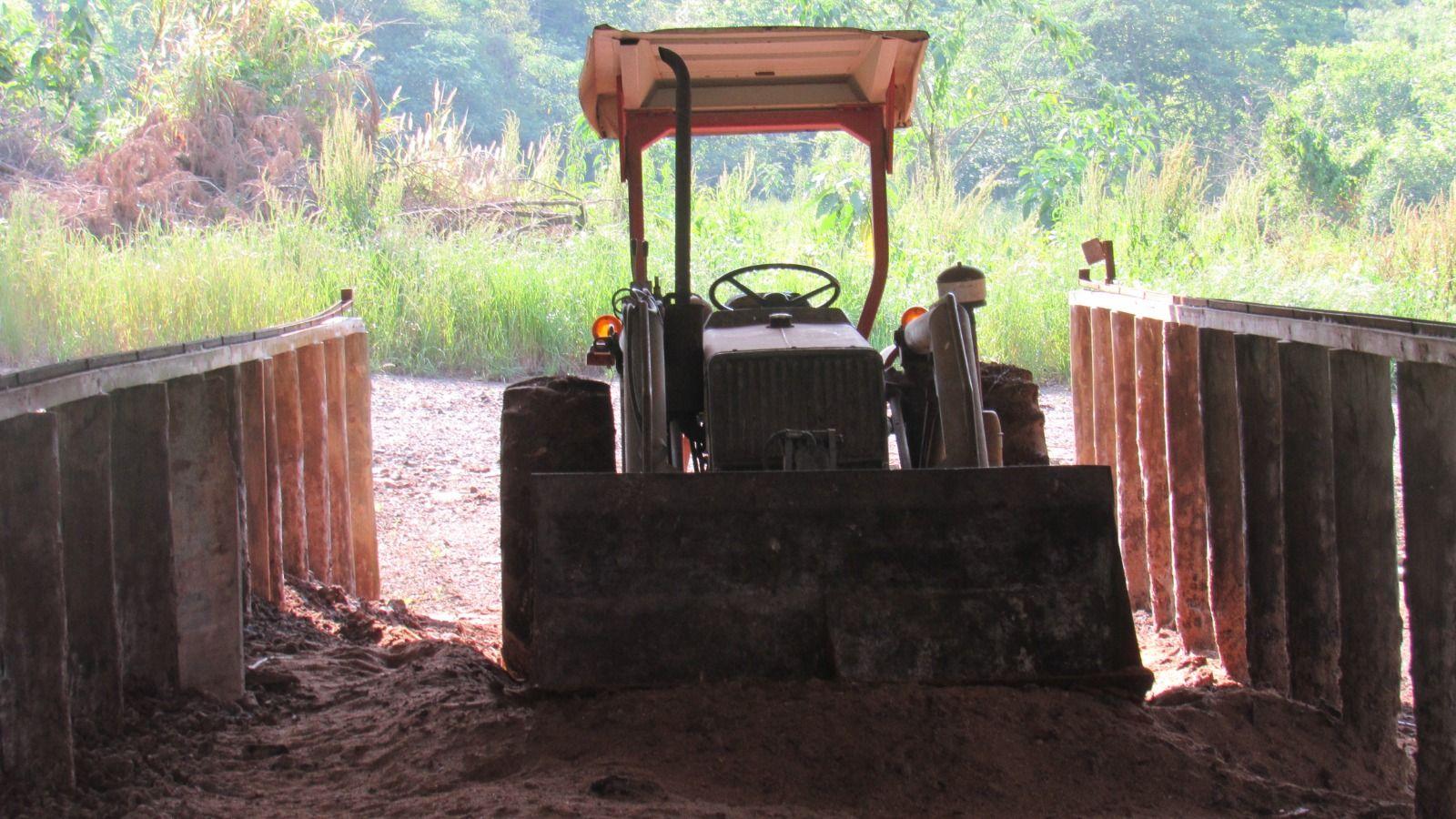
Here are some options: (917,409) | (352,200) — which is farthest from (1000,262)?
(917,409)

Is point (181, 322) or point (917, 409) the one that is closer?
point (917, 409)

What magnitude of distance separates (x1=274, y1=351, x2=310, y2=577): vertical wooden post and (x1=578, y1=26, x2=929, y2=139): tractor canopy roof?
164 cm

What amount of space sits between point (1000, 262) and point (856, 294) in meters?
1.62

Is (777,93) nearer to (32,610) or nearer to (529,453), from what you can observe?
(529,453)

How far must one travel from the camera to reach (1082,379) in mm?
7031

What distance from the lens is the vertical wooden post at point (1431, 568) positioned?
3254 mm

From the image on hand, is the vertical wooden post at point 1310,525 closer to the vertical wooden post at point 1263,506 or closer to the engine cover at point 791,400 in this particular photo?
the vertical wooden post at point 1263,506

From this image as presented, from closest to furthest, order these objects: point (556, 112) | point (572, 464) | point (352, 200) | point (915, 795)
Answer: point (915, 795), point (572, 464), point (352, 200), point (556, 112)

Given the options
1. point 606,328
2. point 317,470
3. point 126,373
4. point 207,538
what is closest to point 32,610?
point 126,373

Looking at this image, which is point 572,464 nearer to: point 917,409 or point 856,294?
point 917,409

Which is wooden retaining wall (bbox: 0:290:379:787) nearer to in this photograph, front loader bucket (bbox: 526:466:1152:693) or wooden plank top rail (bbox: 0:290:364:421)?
wooden plank top rail (bbox: 0:290:364:421)

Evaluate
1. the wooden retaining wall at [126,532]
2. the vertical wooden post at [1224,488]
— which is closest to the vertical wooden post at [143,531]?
the wooden retaining wall at [126,532]

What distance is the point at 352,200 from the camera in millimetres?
15680

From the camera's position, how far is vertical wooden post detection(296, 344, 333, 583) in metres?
6.01
